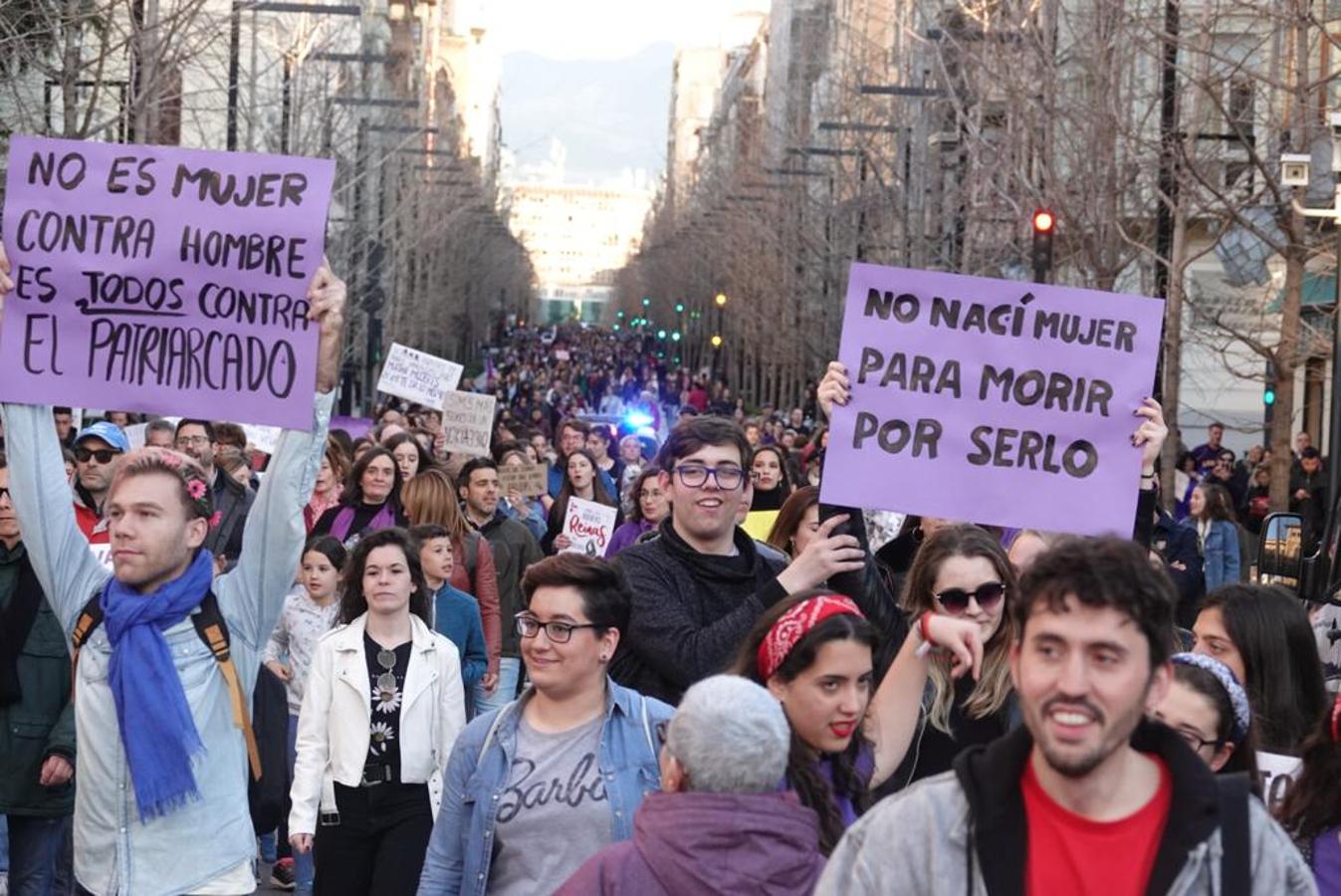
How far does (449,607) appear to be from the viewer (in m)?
10.2

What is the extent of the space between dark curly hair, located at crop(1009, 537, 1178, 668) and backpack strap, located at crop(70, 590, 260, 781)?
2.79 metres

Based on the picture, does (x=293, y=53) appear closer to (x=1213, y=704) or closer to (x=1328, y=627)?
(x=1328, y=627)

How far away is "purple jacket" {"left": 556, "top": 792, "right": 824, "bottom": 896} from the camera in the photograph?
14.2ft

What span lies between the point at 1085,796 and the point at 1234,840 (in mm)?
218

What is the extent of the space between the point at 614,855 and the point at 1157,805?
1.23 meters

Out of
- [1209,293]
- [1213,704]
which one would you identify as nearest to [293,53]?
[1209,293]

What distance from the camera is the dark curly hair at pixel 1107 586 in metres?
3.47

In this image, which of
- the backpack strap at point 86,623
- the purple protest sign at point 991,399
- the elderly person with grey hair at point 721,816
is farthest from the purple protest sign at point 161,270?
the elderly person with grey hair at point 721,816

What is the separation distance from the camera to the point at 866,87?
3053 centimetres

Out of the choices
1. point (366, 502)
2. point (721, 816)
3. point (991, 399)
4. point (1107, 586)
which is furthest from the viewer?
point (366, 502)

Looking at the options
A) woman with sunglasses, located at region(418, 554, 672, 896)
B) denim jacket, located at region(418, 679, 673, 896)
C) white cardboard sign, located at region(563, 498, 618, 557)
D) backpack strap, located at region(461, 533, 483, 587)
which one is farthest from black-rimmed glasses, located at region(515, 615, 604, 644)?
white cardboard sign, located at region(563, 498, 618, 557)

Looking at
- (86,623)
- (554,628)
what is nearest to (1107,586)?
(554,628)

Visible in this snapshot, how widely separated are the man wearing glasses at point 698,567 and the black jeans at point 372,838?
5.03 feet

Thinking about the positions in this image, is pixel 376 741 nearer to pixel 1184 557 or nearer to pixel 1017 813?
pixel 1017 813
